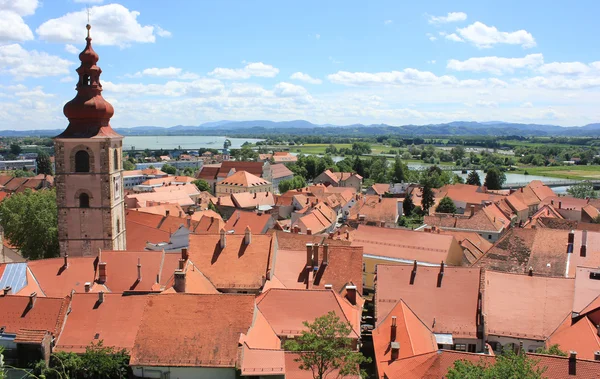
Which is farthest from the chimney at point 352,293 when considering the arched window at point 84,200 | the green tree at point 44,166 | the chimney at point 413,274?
the green tree at point 44,166

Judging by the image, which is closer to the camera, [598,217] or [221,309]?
[221,309]

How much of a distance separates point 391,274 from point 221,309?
12.7 m

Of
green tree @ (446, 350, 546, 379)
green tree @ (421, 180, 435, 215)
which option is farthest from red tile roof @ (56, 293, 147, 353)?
green tree @ (421, 180, 435, 215)

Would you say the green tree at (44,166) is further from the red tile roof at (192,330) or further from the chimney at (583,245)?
the chimney at (583,245)

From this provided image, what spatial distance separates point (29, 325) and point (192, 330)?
843cm

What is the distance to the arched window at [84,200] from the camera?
39.1m

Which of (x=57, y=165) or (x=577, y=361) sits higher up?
(x=57, y=165)

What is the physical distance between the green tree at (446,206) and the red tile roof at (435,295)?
62.5 m

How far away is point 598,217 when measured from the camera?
74125 mm

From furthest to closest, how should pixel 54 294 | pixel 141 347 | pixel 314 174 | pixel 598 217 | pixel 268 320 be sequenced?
pixel 314 174
pixel 598 217
pixel 54 294
pixel 268 320
pixel 141 347

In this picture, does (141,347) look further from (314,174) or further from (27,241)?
(314,174)

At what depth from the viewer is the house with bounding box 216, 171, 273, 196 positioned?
125 m

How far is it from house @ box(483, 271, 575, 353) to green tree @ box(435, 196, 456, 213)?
62.3 m

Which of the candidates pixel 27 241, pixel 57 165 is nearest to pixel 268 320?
pixel 57 165
